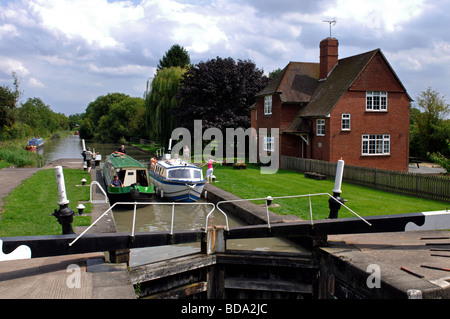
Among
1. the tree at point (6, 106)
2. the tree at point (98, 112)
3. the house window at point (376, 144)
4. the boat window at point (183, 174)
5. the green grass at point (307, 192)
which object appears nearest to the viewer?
the green grass at point (307, 192)

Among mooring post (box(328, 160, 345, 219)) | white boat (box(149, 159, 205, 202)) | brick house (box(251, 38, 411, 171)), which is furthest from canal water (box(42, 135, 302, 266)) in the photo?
brick house (box(251, 38, 411, 171))

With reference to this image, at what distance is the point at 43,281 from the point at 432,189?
16.7 metres

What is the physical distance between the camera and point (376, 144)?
28781mm

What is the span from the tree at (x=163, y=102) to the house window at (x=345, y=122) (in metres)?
25.4

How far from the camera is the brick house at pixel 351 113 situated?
27.8m

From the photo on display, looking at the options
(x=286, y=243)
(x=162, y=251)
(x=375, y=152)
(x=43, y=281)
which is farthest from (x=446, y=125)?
(x=43, y=281)

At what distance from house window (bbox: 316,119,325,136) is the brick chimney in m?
4.81

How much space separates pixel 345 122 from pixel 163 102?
2780 cm

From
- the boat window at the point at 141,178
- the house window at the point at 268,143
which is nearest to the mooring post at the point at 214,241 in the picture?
the boat window at the point at 141,178

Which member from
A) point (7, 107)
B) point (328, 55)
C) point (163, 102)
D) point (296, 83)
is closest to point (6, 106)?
point (7, 107)

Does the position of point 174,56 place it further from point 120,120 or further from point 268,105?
point 268,105

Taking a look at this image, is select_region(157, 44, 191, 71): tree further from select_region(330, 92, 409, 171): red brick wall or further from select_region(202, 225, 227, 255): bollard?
select_region(202, 225, 227, 255): bollard

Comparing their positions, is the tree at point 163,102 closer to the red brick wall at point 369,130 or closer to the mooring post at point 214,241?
the red brick wall at point 369,130
